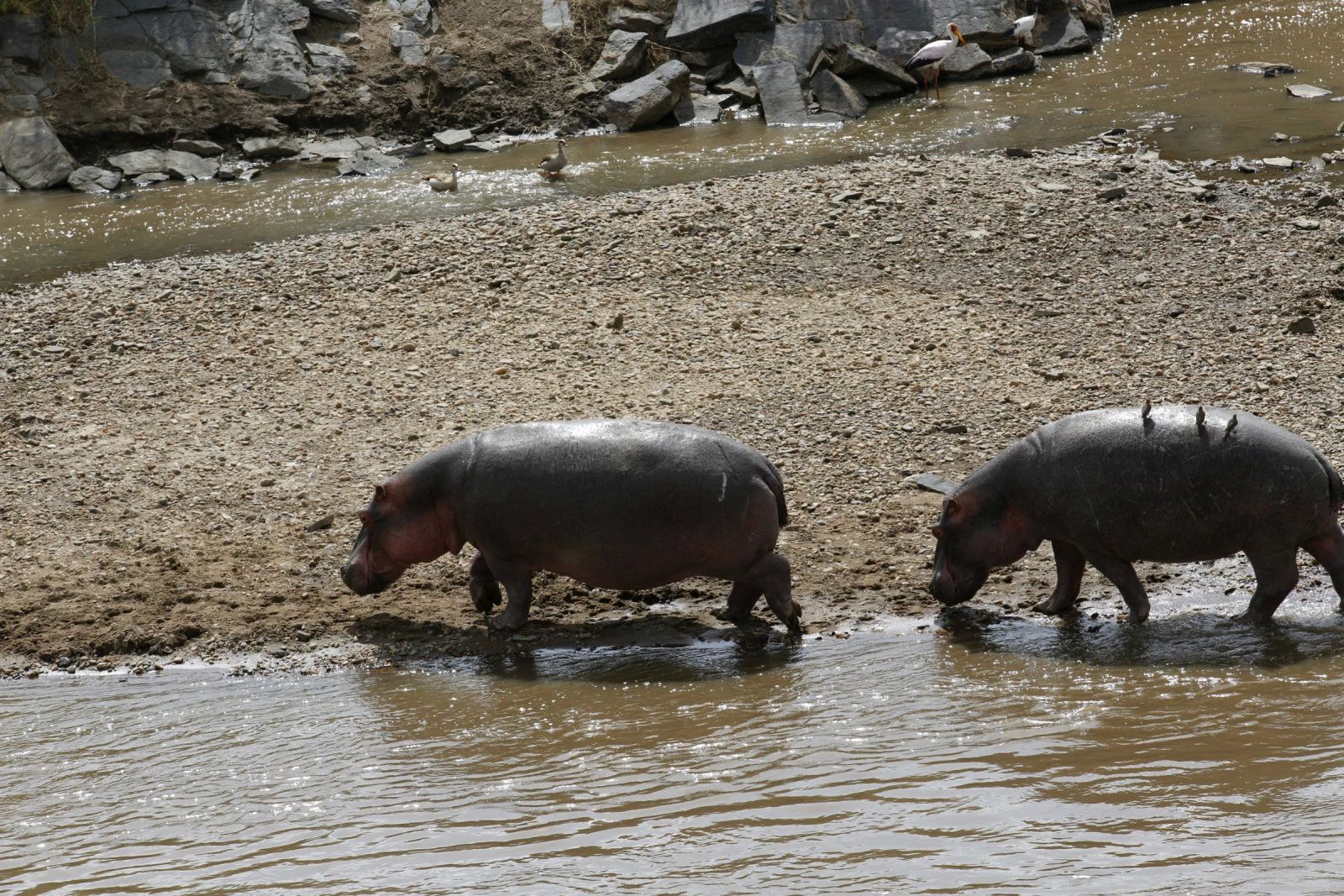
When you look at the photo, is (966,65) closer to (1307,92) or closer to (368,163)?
(1307,92)

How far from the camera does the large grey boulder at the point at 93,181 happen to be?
17.6 m

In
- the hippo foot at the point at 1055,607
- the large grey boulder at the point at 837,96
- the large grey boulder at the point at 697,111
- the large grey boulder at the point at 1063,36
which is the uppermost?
the large grey boulder at the point at 1063,36

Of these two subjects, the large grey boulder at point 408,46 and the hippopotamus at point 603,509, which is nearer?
the hippopotamus at point 603,509

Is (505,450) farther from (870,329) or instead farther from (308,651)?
(870,329)

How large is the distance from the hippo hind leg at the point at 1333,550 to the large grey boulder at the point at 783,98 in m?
12.6

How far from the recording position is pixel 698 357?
964 centimetres

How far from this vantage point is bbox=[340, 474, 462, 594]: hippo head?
6996 millimetres

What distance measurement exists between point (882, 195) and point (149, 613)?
24.2ft

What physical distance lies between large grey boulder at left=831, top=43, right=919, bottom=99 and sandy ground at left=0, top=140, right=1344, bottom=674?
6.21m

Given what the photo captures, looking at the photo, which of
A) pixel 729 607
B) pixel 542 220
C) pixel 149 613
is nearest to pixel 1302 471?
pixel 729 607

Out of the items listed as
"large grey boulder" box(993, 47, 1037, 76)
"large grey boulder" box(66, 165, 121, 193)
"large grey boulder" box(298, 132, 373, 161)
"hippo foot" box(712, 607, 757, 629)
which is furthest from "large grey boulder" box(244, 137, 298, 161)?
"hippo foot" box(712, 607, 757, 629)

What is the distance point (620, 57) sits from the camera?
19.9m

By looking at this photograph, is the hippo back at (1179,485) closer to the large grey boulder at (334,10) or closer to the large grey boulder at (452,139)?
the large grey boulder at (452,139)

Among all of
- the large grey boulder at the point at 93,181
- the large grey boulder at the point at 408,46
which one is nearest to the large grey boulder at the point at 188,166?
the large grey boulder at the point at 93,181
